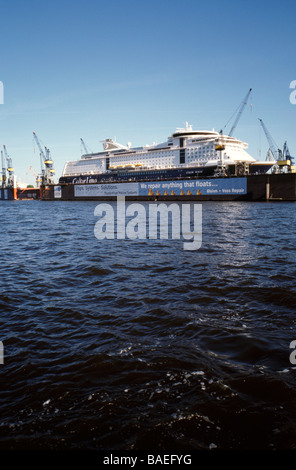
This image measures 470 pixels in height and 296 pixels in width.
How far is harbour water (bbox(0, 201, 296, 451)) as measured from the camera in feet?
11.3

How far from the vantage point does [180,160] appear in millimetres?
76500

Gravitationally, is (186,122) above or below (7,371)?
above

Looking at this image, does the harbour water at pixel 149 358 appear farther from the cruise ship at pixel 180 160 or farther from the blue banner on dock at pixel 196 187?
the cruise ship at pixel 180 160

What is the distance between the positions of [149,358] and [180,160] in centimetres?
7468

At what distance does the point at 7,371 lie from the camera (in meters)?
4.65

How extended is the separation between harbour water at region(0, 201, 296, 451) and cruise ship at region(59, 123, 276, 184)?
53.5 m

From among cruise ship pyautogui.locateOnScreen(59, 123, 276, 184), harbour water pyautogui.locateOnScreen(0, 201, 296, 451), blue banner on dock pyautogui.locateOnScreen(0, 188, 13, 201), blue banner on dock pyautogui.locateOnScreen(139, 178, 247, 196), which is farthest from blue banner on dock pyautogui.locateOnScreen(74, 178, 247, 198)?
harbour water pyautogui.locateOnScreen(0, 201, 296, 451)
